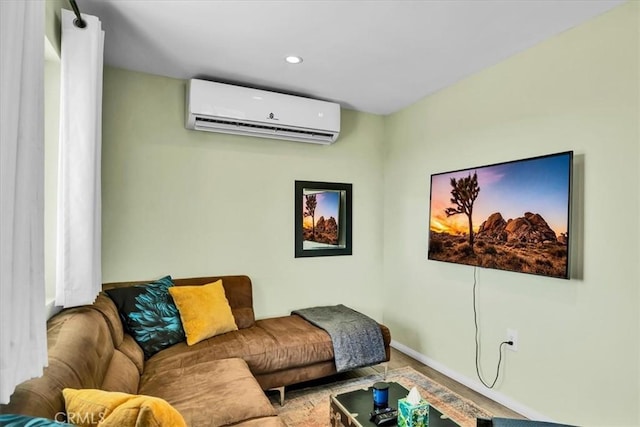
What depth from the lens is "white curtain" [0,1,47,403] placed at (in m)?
0.90

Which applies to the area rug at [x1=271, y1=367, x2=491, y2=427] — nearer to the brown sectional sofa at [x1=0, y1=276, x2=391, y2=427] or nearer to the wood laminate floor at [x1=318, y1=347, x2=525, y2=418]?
the wood laminate floor at [x1=318, y1=347, x2=525, y2=418]

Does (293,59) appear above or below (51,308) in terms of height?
above

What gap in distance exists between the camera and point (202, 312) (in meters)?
2.66

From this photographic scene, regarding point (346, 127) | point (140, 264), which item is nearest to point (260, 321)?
point (140, 264)

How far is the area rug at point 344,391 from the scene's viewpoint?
7.77ft

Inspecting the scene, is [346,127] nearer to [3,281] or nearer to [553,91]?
[553,91]

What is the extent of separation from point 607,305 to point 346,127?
269 cm

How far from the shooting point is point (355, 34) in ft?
7.54

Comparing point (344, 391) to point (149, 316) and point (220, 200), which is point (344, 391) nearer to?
point (149, 316)

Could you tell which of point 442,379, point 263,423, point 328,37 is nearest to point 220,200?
point 328,37

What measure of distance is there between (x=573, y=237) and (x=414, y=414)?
1.51 meters

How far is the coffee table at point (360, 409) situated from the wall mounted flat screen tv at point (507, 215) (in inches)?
Result: 45.3

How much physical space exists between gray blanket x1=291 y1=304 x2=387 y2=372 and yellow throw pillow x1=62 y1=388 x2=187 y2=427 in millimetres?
1778

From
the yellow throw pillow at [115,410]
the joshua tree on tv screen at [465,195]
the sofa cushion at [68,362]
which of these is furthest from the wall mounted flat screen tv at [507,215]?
the sofa cushion at [68,362]
